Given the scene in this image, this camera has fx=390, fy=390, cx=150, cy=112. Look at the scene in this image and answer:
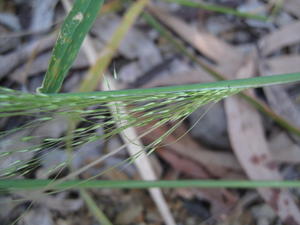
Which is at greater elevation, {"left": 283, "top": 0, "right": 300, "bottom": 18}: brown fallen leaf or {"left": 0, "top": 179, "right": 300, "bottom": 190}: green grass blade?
{"left": 283, "top": 0, "right": 300, "bottom": 18}: brown fallen leaf

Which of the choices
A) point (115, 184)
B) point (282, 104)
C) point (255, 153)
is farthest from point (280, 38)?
point (115, 184)

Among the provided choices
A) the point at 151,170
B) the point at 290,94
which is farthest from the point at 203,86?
the point at 290,94

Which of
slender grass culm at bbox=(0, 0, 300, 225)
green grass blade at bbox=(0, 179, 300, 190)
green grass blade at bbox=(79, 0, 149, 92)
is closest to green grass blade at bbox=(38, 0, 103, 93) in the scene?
slender grass culm at bbox=(0, 0, 300, 225)

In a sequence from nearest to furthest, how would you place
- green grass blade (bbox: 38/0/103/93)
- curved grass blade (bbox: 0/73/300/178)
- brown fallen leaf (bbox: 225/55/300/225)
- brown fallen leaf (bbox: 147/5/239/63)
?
curved grass blade (bbox: 0/73/300/178) → green grass blade (bbox: 38/0/103/93) → brown fallen leaf (bbox: 225/55/300/225) → brown fallen leaf (bbox: 147/5/239/63)

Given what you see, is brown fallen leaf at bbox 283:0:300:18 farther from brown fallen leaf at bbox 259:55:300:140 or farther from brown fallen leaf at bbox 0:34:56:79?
brown fallen leaf at bbox 0:34:56:79

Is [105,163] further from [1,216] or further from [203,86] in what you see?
[203,86]

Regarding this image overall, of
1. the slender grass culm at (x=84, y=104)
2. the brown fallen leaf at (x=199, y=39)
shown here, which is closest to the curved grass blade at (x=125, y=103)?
Answer: the slender grass culm at (x=84, y=104)
